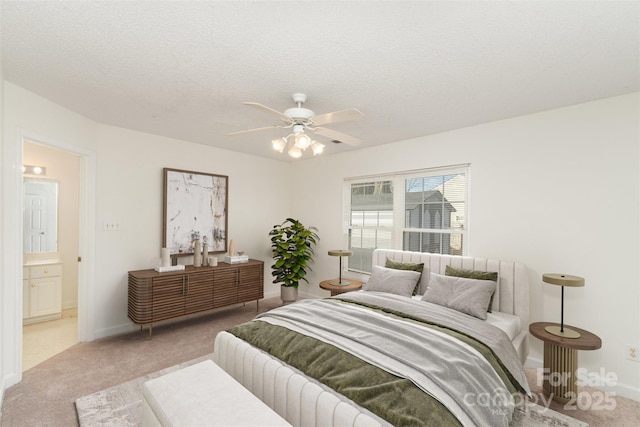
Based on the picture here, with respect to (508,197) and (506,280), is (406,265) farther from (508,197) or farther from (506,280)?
(508,197)

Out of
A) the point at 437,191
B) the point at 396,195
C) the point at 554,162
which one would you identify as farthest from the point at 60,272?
the point at 554,162

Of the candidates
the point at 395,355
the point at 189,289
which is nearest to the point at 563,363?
the point at 395,355

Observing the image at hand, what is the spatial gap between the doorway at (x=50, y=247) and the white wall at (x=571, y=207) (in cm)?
513

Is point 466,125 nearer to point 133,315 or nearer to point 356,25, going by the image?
point 356,25

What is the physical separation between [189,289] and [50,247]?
2.54 m

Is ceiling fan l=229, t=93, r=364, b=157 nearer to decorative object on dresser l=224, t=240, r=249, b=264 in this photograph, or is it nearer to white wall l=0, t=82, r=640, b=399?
white wall l=0, t=82, r=640, b=399

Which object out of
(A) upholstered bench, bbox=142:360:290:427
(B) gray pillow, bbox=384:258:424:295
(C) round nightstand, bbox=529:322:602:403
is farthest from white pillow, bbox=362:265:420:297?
(A) upholstered bench, bbox=142:360:290:427

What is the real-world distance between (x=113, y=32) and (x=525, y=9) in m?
2.35

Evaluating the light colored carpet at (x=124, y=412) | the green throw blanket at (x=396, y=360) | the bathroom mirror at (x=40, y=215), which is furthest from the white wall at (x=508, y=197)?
the bathroom mirror at (x=40, y=215)

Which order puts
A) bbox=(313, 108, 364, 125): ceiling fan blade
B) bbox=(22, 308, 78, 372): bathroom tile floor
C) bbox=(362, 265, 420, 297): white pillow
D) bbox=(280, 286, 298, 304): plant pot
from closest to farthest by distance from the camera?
bbox=(313, 108, 364, 125): ceiling fan blade → bbox=(22, 308, 78, 372): bathroom tile floor → bbox=(362, 265, 420, 297): white pillow → bbox=(280, 286, 298, 304): plant pot

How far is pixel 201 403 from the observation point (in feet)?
5.06

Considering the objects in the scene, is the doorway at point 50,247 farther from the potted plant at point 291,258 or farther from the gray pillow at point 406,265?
the gray pillow at point 406,265

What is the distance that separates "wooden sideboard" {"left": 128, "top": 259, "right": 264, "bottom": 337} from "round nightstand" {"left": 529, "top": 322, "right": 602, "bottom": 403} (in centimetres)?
358

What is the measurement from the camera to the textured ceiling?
1581mm
